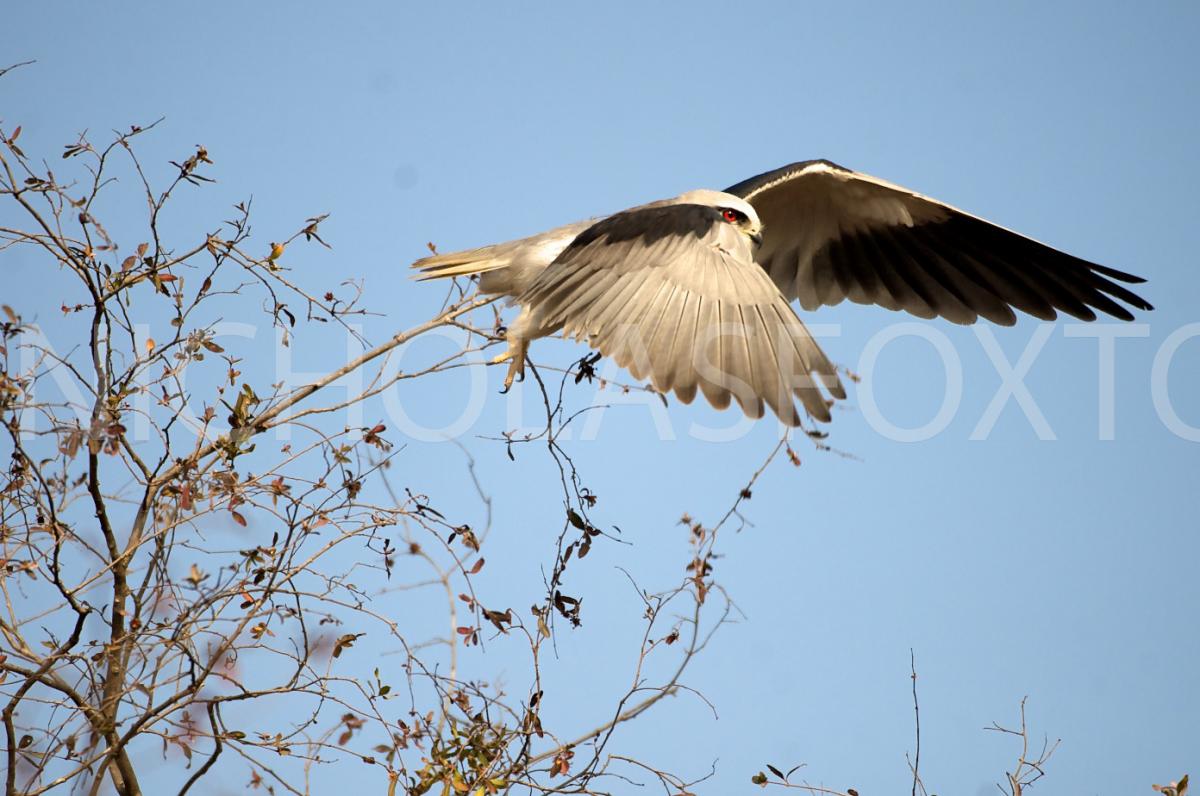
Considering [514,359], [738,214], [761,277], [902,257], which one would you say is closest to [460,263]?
[514,359]

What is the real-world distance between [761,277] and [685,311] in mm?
299

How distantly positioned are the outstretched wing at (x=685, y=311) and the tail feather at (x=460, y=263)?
40 centimetres

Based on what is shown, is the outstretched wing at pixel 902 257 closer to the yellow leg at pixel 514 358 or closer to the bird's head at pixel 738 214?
the bird's head at pixel 738 214

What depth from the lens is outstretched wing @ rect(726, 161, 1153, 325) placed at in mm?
5094

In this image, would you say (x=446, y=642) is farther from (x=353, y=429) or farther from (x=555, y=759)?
(x=353, y=429)

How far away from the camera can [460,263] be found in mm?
4391

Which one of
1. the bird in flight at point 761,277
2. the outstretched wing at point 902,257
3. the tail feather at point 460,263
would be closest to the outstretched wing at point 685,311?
the bird in flight at point 761,277

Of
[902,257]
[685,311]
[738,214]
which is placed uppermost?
[902,257]

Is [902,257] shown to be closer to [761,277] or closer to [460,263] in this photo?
[761,277]

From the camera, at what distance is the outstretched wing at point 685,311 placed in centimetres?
319

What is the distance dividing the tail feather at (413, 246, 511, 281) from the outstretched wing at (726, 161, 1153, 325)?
4.29ft

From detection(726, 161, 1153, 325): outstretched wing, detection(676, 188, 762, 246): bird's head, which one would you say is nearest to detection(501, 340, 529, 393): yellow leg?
detection(676, 188, 762, 246): bird's head

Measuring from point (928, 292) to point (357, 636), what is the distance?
3567 millimetres

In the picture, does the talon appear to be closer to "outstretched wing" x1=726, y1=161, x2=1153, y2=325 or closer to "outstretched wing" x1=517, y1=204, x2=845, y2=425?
"outstretched wing" x1=517, y1=204, x2=845, y2=425
